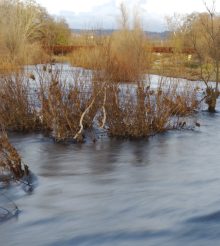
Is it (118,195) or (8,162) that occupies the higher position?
(8,162)

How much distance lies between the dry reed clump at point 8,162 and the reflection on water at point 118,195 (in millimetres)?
336

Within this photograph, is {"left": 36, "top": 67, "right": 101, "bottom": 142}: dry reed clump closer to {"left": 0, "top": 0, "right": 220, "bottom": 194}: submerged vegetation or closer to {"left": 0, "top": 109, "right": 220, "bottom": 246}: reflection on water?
{"left": 0, "top": 0, "right": 220, "bottom": 194}: submerged vegetation

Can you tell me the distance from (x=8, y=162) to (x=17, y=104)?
13.6ft

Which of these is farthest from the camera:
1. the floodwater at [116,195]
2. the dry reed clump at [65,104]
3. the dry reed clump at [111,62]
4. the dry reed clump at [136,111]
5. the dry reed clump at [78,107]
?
the dry reed clump at [136,111]

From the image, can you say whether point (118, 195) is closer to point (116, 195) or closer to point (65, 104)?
point (116, 195)

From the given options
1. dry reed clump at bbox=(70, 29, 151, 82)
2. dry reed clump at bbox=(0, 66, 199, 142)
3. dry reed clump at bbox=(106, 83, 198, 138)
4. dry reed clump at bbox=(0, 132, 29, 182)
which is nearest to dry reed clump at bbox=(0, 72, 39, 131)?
dry reed clump at bbox=(0, 66, 199, 142)

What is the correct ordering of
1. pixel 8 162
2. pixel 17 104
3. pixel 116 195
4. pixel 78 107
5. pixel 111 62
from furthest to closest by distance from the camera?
pixel 17 104, pixel 78 107, pixel 111 62, pixel 8 162, pixel 116 195

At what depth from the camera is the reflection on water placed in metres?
5.82

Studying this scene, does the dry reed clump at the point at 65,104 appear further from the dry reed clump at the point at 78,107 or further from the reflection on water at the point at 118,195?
the reflection on water at the point at 118,195

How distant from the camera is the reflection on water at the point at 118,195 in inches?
229

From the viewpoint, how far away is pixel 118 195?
7.34 m

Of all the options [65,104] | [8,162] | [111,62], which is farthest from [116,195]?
[111,62]

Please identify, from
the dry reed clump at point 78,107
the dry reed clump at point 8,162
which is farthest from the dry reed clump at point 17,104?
the dry reed clump at point 8,162

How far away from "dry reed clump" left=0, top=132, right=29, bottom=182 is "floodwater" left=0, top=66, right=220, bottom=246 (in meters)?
0.26
